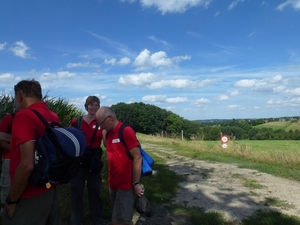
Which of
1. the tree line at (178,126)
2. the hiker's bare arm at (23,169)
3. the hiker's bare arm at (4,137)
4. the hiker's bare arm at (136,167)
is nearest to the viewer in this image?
the hiker's bare arm at (23,169)

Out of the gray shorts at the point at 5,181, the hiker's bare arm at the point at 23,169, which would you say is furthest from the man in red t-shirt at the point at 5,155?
the hiker's bare arm at the point at 23,169

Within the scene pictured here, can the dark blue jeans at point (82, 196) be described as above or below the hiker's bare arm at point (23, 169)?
below

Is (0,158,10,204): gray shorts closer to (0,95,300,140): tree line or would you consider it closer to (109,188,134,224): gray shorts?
(109,188,134,224): gray shorts

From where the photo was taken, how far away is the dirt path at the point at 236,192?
5469mm

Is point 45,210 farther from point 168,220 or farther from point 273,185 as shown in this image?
point 273,185

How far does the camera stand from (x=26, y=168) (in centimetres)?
206

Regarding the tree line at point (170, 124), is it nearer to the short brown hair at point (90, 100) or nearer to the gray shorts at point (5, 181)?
the short brown hair at point (90, 100)

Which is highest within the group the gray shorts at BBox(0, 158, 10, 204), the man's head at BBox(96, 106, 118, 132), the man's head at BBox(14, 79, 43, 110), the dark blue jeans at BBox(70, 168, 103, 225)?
the man's head at BBox(14, 79, 43, 110)

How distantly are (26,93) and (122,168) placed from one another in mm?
1384

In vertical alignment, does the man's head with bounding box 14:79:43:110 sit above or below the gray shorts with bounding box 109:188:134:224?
above

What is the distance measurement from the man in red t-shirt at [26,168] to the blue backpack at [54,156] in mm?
44

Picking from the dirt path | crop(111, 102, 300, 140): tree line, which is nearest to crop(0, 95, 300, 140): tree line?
crop(111, 102, 300, 140): tree line

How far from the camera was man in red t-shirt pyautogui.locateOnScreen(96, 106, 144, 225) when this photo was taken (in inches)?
124

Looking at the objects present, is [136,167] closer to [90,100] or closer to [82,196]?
[82,196]
